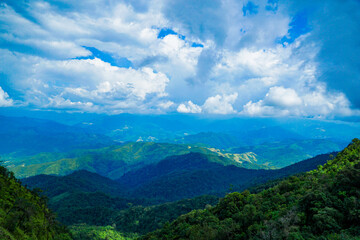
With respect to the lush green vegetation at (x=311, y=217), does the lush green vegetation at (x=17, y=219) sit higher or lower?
lower

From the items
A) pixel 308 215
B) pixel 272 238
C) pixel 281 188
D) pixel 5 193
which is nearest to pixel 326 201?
pixel 308 215

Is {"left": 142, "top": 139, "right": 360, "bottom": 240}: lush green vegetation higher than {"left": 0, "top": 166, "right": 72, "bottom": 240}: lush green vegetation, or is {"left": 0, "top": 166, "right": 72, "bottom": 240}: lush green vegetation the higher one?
{"left": 142, "top": 139, "right": 360, "bottom": 240}: lush green vegetation

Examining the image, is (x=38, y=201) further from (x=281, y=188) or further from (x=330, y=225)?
(x=330, y=225)

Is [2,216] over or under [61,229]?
over

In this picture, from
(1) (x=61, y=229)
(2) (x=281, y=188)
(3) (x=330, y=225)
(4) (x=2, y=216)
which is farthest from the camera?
(1) (x=61, y=229)

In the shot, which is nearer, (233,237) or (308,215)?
(308,215)

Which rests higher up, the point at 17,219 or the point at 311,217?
the point at 311,217

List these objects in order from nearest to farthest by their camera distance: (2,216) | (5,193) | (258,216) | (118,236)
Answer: (258,216) → (2,216) → (5,193) → (118,236)

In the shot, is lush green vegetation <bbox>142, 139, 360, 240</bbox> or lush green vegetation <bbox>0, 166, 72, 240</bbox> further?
lush green vegetation <bbox>0, 166, 72, 240</bbox>

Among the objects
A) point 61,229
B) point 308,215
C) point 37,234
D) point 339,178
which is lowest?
point 61,229

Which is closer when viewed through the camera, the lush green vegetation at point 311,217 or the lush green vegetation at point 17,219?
the lush green vegetation at point 311,217

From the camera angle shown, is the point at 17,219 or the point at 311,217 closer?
the point at 311,217
